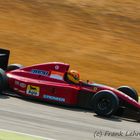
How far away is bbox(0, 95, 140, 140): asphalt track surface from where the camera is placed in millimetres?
9656

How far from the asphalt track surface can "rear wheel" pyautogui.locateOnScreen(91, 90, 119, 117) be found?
18cm

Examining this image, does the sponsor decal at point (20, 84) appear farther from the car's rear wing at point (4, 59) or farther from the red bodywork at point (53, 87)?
the car's rear wing at point (4, 59)

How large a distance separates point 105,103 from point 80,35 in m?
12.5

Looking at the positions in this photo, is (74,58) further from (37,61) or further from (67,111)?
(67,111)

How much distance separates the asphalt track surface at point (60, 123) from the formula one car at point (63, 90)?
0.23 metres

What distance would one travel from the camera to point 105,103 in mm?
11734

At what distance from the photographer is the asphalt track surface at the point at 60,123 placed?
9656 mm

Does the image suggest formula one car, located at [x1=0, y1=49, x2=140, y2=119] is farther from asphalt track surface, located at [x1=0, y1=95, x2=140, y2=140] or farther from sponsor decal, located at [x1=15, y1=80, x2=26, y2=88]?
asphalt track surface, located at [x1=0, y1=95, x2=140, y2=140]

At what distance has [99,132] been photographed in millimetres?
10055

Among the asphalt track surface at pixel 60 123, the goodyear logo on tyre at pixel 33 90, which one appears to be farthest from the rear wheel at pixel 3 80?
the goodyear logo on tyre at pixel 33 90

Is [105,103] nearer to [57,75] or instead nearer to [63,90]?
[63,90]

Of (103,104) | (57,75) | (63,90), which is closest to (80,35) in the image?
(57,75)

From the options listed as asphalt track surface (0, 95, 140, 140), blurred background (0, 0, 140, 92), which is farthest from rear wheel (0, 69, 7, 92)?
blurred background (0, 0, 140, 92)

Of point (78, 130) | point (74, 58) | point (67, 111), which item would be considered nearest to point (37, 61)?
point (74, 58)
